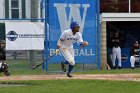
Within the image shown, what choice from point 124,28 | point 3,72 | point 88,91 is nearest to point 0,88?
point 88,91

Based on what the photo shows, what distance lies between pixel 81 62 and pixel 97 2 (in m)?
2.72

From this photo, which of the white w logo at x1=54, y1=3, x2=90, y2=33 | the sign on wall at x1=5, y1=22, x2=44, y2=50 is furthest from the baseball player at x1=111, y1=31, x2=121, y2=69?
the sign on wall at x1=5, y1=22, x2=44, y2=50

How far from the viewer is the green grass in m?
12.4

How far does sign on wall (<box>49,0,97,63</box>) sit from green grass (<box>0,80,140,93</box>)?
6.36m

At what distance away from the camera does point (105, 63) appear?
24.9m

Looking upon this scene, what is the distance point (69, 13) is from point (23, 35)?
217 cm

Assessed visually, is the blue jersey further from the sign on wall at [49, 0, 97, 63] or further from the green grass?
the sign on wall at [49, 0, 97, 63]

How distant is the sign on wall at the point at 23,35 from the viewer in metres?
21.1

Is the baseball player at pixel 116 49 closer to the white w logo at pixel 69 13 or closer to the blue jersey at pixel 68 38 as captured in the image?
the white w logo at pixel 69 13

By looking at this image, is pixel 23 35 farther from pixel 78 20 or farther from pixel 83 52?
pixel 83 52

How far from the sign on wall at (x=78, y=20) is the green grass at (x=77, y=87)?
6364 millimetres

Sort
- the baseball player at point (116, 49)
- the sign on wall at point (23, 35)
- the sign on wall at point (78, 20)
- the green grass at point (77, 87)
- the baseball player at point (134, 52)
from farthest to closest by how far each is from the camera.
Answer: the baseball player at point (116, 49), the baseball player at point (134, 52), the sign on wall at point (23, 35), the sign on wall at point (78, 20), the green grass at point (77, 87)

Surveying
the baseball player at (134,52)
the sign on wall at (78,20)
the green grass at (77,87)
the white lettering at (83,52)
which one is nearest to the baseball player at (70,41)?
the green grass at (77,87)

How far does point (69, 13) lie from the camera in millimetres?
21234
